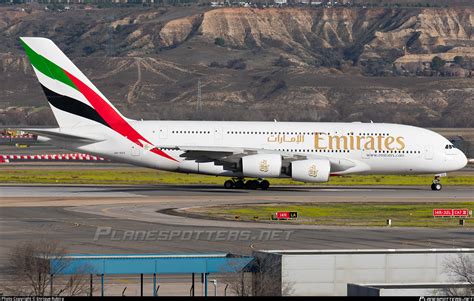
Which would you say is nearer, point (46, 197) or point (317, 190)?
point (46, 197)

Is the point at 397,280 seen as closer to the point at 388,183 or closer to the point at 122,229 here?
the point at 122,229

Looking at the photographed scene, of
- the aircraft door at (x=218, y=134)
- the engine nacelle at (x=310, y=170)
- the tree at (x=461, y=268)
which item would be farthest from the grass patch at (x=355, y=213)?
the tree at (x=461, y=268)

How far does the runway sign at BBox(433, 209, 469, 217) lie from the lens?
68812 mm

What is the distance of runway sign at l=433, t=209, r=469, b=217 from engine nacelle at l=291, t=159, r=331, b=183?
14.8 m

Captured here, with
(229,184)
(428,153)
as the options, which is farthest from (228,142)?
(428,153)

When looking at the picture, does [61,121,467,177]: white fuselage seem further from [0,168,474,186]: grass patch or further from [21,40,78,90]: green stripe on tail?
[0,168,474,186]: grass patch

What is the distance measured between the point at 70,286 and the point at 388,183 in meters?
62.4

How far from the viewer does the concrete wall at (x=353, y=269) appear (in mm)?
38938

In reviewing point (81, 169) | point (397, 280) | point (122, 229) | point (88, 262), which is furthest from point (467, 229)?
point (81, 169)

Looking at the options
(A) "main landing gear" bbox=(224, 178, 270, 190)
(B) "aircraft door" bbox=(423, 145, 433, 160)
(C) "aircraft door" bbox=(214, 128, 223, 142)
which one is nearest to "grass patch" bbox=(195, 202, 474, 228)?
(B) "aircraft door" bbox=(423, 145, 433, 160)

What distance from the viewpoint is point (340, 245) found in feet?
181

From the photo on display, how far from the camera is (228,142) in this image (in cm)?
8525

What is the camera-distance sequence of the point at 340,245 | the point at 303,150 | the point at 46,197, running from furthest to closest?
the point at 303,150
the point at 46,197
the point at 340,245
